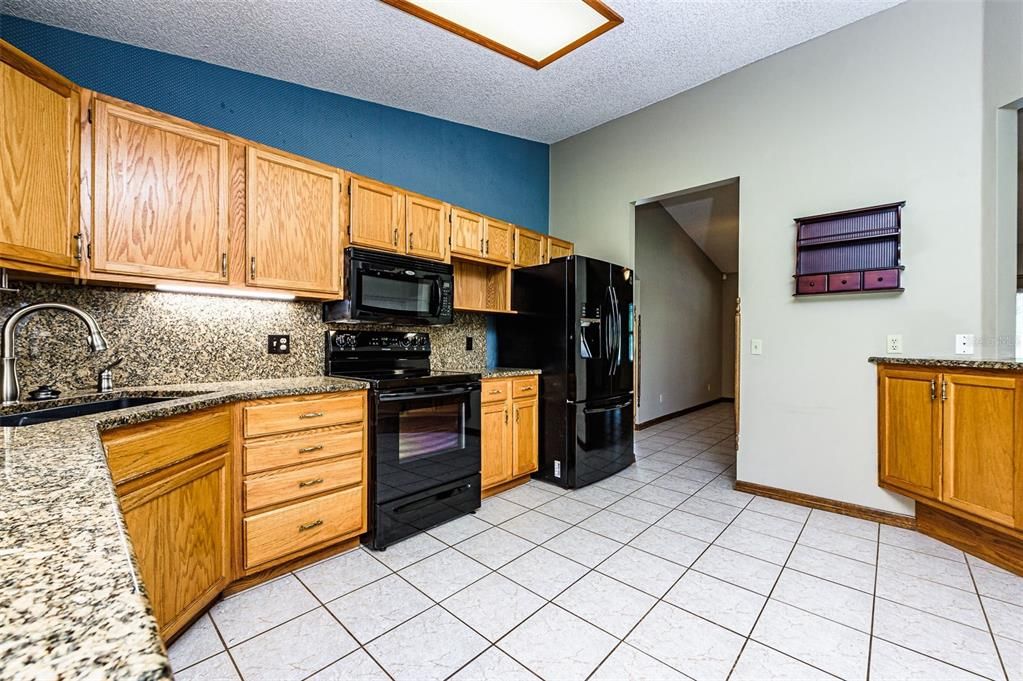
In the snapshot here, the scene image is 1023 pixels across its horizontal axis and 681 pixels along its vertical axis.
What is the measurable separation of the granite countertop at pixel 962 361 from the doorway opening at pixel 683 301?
207cm

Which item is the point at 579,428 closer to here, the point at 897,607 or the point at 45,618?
the point at 897,607

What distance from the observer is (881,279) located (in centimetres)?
269

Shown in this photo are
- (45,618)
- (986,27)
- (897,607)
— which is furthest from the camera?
(986,27)

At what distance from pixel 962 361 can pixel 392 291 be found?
3141 millimetres

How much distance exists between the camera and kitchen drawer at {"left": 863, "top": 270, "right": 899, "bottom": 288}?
8.68 ft

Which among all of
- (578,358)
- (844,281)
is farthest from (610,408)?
(844,281)

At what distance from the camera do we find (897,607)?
6.14 feet

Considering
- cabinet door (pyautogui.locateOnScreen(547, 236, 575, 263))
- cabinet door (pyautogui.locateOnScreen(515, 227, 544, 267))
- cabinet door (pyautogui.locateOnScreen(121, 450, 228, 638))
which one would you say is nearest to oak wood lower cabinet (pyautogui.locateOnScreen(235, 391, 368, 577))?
cabinet door (pyautogui.locateOnScreen(121, 450, 228, 638))

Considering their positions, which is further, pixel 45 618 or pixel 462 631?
pixel 462 631

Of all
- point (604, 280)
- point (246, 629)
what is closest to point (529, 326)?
point (604, 280)

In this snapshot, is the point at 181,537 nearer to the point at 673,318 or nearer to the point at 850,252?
the point at 850,252

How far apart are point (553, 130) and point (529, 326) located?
6.64 feet

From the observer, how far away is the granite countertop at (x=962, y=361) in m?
2.08

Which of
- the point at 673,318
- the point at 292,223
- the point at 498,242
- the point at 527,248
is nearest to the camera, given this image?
the point at 292,223
